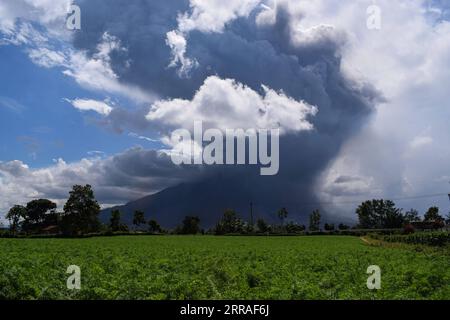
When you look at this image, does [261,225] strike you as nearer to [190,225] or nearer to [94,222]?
[190,225]

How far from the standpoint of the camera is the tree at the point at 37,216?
178375 millimetres

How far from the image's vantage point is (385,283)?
17.9 meters

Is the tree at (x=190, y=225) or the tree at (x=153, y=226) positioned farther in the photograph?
the tree at (x=153, y=226)

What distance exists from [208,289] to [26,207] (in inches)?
7121

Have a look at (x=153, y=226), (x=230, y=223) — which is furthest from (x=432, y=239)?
(x=153, y=226)

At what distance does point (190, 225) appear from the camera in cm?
16738

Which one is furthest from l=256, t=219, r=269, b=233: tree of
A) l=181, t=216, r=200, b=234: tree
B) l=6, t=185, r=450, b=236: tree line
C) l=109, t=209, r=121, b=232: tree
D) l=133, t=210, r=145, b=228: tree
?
l=109, t=209, r=121, b=232: tree

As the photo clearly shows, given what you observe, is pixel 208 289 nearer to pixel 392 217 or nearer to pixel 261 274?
pixel 261 274

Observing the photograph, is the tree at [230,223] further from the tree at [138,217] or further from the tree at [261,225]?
the tree at [138,217]

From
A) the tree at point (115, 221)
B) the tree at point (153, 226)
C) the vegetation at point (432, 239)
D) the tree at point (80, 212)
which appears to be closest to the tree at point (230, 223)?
the tree at point (153, 226)

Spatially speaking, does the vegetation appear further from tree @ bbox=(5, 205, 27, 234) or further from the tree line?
tree @ bbox=(5, 205, 27, 234)

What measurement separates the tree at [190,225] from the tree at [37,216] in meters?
56.0

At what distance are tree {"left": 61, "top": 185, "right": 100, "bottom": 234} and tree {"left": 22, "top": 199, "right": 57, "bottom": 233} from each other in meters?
62.3
